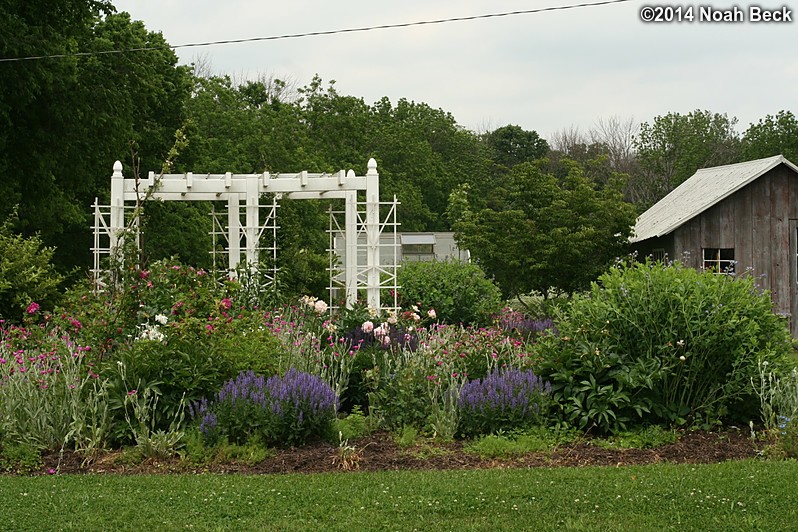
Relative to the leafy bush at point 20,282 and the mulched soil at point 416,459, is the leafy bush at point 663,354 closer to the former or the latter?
the mulched soil at point 416,459

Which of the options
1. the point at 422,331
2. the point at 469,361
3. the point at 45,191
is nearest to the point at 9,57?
the point at 45,191

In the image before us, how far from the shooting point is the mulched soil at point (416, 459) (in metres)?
7.03

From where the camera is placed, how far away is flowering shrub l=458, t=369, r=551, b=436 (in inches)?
310

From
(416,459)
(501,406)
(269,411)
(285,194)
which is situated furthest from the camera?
(285,194)

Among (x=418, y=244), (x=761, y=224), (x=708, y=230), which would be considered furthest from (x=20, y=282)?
(x=418, y=244)

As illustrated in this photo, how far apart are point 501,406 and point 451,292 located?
7.82 m

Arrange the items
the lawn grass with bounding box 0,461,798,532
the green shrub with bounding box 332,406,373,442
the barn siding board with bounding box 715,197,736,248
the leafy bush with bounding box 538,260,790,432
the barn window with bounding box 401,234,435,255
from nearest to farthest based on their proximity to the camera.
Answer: the lawn grass with bounding box 0,461,798,532, the green shrub with bounding box 332,406,373,442, the leafy bush with bounding box 538,260,790,432, the barn siding board with bounding box 715,197,736,248, the barn window with bounding box 401,234,435,255

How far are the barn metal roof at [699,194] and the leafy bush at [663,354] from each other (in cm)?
1080

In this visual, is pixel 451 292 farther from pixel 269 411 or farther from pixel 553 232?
pixel 269 411

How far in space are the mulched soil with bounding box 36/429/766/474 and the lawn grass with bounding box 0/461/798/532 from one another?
295mm

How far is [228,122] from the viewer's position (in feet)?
113

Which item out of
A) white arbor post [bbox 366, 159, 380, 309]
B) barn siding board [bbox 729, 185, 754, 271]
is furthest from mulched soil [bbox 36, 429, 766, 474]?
barn siding board [bbox 729, 185, 754, 271]

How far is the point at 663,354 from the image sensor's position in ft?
27.0

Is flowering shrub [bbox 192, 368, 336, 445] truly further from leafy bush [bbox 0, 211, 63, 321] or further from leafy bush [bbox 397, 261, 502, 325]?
leafy bush [bbox 397, 261, 502, 325]
